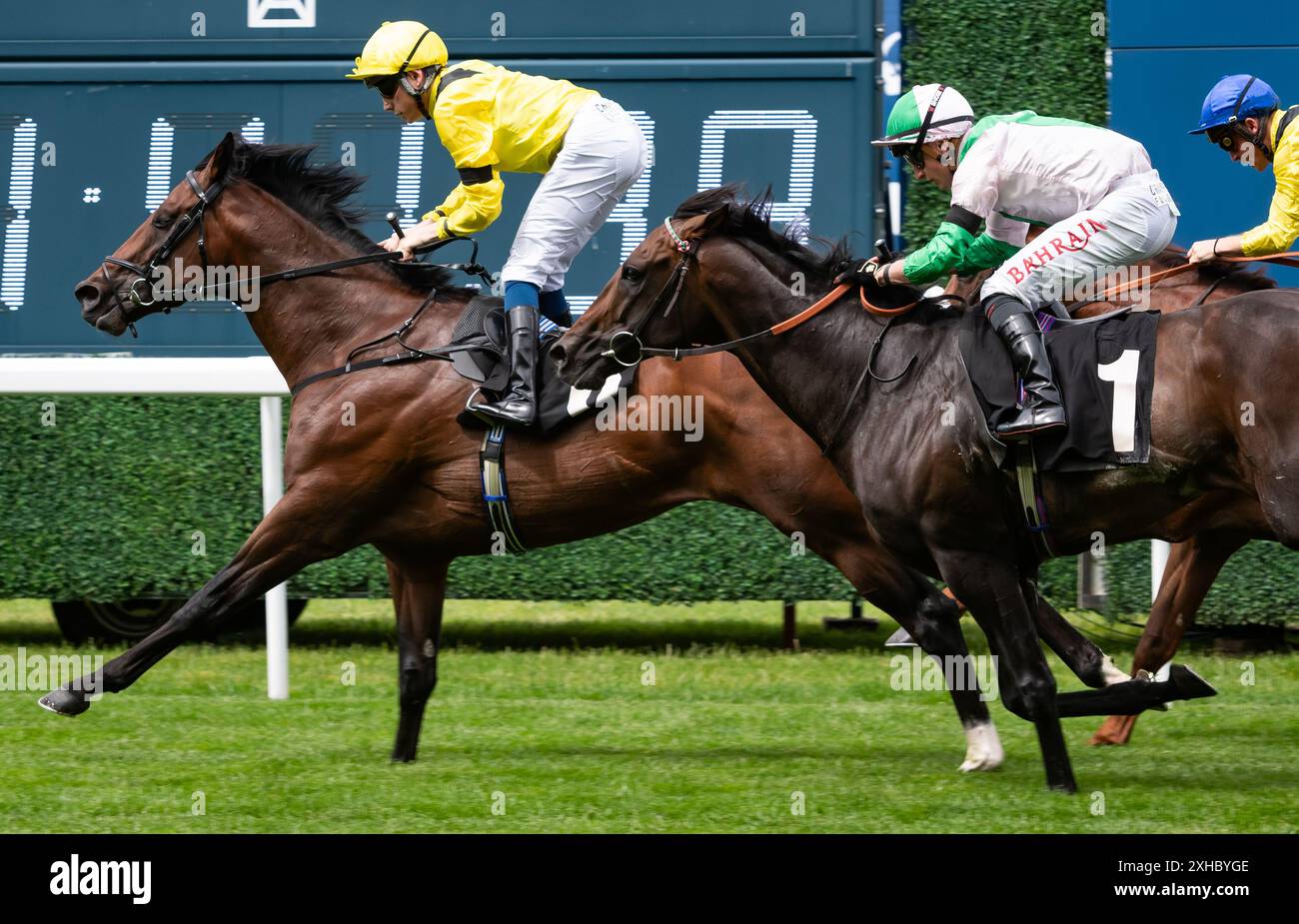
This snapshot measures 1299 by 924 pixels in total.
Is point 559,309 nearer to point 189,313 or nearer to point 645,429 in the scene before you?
point 645,429

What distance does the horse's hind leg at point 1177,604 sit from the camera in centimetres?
565

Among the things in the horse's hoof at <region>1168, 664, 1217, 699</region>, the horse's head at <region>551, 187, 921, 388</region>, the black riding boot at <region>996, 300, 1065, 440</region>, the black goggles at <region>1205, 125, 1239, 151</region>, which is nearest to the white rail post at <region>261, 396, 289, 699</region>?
the horse's head at <region>551, 187, 921, 388</region>

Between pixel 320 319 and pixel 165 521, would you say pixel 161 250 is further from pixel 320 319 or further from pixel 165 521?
pixel 165 521

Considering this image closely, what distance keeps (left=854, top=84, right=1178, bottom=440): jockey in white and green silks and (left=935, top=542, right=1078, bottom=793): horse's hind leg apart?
1.80 ft

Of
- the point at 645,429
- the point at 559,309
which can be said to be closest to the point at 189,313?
the point at 559,309

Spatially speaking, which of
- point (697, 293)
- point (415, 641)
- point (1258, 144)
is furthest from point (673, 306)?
point (1258, 144)

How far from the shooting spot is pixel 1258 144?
553 centimetres

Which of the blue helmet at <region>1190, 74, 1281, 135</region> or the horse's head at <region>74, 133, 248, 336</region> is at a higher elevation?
the blue helmet at <region>1190, 74, 1281, 135</region>

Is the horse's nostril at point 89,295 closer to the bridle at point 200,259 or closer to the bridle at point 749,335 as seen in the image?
the bridle at point 200,259

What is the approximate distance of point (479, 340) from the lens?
529 cm

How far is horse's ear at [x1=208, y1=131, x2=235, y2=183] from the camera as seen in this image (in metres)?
5.47

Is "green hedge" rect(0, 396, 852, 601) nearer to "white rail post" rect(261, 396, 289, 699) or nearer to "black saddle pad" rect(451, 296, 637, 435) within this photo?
"white rail post" rect(261, 396, 289, 699)

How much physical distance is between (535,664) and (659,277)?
10.2 ft

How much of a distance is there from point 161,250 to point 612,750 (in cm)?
219
